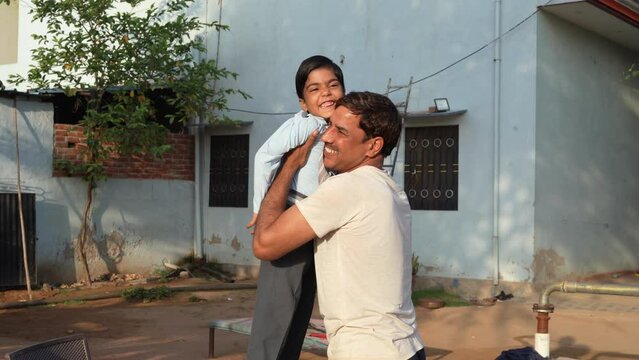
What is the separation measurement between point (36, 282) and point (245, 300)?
2.83 meters

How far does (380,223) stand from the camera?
2275 mm

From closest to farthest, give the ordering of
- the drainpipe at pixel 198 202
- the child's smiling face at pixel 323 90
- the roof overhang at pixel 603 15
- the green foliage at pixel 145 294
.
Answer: the child's smiling face at pixel 323 90 → the roof overhang at pixel 603 15 → the green foliage at pixel 145 294 → the drainpipe at pixel 198 202

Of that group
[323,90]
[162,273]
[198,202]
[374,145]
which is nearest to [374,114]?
[374,145]

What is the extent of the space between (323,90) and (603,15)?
7.91 meters

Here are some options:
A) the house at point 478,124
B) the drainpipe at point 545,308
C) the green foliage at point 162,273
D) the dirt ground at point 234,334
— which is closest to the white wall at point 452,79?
the house at point 478,124

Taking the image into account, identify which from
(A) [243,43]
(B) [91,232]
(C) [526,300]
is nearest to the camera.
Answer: (C) [526,300]

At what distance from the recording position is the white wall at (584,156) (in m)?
10.1

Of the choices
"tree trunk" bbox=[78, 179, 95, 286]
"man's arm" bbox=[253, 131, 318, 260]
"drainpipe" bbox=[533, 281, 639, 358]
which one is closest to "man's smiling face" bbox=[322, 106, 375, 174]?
"man's arm" bbox=[253, 131, 318, 260]

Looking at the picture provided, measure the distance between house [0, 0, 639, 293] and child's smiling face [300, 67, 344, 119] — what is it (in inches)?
280

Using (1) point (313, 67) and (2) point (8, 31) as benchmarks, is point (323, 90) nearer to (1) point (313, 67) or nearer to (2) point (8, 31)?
(1) point (313, 67)

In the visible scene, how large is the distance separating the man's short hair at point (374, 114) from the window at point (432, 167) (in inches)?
321

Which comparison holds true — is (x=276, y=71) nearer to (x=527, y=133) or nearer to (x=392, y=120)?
(x=527, y=133)

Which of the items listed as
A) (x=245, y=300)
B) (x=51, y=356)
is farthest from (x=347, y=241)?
(x=245, y=300)

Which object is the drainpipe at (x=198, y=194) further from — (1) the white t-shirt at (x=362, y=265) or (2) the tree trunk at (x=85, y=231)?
(1) the white t-shirt at (x=362, y=265)
